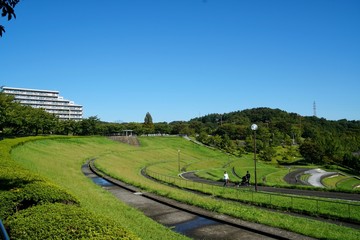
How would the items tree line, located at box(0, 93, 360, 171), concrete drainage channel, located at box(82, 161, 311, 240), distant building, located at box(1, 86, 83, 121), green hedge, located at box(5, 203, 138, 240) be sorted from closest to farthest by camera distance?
1. green hedge, located at box(5, 203, 138, 240)
2. concrete drainage channel, located at box(82, 161, 311, 240)
3. tree line, located at box(0, 93, 360, 171)
4. distant building, located at box(1, 86, 83, 121)

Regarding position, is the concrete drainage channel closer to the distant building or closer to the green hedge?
the green hedge

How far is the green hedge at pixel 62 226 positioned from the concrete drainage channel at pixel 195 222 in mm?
6264

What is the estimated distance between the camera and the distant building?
163m

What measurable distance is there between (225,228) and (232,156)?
9279 centimetres

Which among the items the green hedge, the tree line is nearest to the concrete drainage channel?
the green hedge

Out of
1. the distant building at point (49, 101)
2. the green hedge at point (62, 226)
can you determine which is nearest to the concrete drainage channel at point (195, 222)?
the green hedge at point (62, 226)

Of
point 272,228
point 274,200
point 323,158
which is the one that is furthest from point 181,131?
point 272,228

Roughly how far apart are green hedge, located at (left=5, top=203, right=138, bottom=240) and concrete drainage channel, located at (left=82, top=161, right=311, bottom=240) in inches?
247

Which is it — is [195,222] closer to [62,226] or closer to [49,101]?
[62,226]

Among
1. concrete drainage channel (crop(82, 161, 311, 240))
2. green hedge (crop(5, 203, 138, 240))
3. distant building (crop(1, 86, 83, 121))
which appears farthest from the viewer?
distant building (crop(1, 86, 83, 121))

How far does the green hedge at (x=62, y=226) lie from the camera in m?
7.41

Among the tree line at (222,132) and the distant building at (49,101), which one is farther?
the distant building at (49,101)

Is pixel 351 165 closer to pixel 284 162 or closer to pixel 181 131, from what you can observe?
pixel 284 162

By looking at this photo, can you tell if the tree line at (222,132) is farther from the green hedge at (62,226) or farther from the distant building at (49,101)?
the distant building at (49,101)
